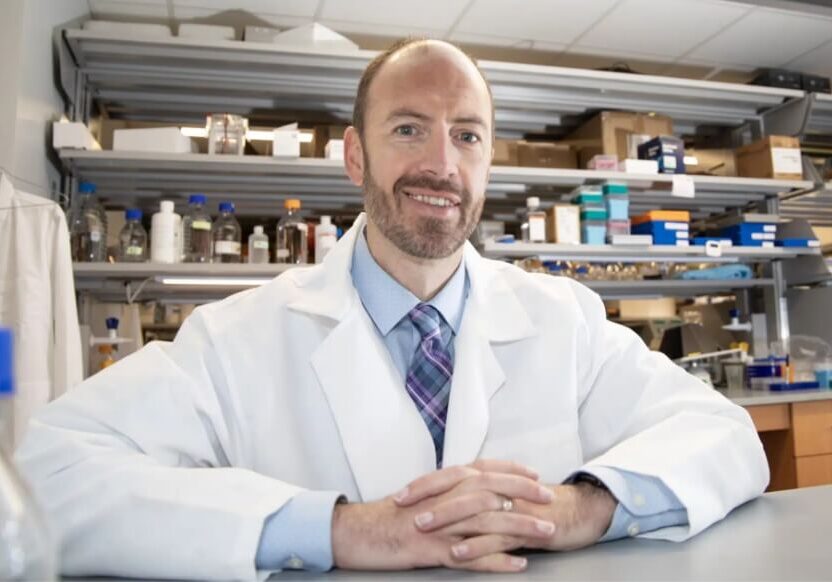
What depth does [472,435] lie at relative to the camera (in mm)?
1025

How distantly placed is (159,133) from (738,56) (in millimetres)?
3228

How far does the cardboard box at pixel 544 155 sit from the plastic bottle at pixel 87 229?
1.83m

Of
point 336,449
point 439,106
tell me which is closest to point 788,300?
point 439,106

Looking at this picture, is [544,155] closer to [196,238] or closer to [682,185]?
[682,185]

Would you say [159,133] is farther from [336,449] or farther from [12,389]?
[12,389]

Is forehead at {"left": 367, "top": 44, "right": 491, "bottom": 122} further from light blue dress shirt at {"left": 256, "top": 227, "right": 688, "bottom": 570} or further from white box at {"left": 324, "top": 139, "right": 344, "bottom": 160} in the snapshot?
white box at {"left": 324, "top": 139, "right": 344, "bottom": 160}

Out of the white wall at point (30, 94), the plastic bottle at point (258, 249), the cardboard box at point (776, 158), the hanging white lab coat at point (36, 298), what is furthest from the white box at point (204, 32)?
the cardboard box at point (776, 158)

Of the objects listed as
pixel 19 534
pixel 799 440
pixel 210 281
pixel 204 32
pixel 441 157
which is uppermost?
pixel 204 32

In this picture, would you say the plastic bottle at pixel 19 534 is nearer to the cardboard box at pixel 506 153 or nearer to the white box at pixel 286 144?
the white box at pixel 286 144

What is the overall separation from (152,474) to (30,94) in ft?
6.03

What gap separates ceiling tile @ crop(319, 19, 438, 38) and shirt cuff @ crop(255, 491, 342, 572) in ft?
9.77

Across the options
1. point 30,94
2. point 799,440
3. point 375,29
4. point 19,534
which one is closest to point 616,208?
→ point 799,440

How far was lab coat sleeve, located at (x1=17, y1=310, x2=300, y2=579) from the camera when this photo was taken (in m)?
0.65

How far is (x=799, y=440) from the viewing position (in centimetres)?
256
